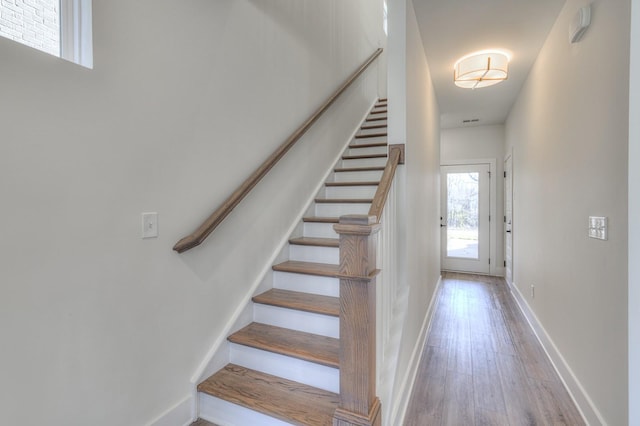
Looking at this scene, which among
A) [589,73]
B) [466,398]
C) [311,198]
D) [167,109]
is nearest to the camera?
[167,109]

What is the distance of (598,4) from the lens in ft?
5.62

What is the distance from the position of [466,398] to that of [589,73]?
7.22 feet

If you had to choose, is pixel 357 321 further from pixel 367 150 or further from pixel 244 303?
pixel 367 150

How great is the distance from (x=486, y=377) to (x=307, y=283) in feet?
5.17

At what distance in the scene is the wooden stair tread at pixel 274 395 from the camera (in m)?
1.50

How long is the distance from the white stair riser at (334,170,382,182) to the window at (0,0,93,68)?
93.5 inches

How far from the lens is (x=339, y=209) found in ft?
9.37

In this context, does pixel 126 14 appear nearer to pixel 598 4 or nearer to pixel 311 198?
pixel 311 198

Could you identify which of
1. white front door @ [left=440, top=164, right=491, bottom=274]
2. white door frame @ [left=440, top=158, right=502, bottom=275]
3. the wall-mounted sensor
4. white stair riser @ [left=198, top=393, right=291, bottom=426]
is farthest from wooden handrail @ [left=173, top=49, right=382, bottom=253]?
white door frame @ [left=440, top=158, right=502, bottom=275]

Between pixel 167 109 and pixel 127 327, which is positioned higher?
pixel 167 109

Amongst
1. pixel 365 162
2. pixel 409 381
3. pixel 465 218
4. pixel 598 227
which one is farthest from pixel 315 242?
pixel 465 218

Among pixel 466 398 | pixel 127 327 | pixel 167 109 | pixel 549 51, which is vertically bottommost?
pixel 466 398

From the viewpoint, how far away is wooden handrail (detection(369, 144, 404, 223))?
1503mm

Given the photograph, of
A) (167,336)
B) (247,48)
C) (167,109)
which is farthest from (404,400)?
(247,48)
